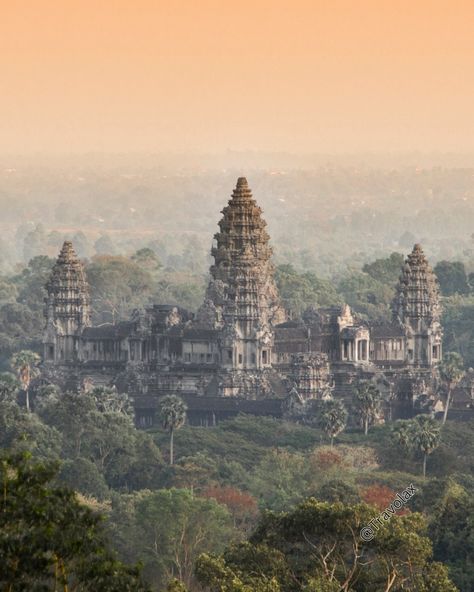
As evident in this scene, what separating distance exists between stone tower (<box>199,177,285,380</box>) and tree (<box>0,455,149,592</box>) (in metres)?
82.0

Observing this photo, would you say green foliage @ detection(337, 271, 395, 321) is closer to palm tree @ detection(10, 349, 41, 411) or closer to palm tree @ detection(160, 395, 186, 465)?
palm tree @ detection(10, 349, 41, 411)

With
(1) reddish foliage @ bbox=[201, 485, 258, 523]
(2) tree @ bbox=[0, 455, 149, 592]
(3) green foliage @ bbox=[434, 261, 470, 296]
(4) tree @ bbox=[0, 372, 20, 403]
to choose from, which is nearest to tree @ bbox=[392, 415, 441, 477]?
(1) reddish foliage @ bbox=[201, 485, 258, 523]

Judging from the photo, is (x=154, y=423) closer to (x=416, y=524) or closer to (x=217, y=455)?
(x=217, y=455)

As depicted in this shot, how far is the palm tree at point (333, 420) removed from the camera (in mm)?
129500

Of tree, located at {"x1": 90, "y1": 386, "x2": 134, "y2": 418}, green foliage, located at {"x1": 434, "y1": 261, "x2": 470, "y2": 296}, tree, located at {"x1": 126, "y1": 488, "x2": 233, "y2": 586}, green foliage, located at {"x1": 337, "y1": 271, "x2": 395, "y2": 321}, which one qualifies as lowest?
tree, located at {"x1": 126, "y1": 488, "x2": 233, "y2": 586}

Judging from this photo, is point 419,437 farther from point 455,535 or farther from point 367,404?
→ point 455,535

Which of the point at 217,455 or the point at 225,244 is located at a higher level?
the point at 225,244

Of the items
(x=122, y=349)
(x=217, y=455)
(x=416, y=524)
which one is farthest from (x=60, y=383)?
(x=416, y=524)

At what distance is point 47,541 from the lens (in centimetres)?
5934

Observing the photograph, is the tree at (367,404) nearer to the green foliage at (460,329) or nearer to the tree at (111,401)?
the tree at (111,401)

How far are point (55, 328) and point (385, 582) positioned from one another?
261ft

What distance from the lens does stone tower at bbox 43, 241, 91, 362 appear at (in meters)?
150

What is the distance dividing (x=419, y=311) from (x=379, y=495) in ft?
152

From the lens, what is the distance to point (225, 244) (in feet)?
504
